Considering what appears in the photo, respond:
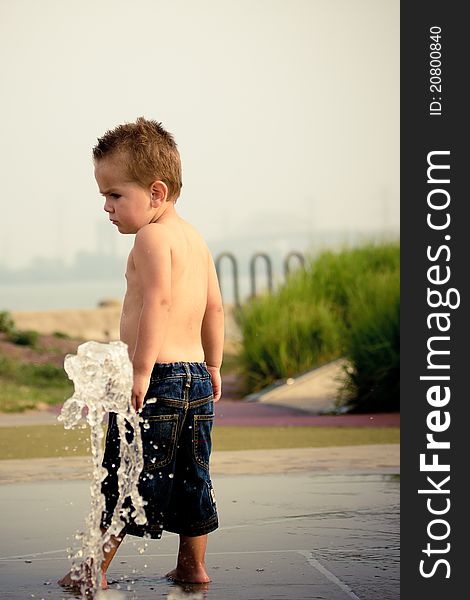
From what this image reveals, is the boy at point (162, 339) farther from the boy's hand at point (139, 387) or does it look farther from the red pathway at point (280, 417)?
the red pathway at point (280, 417)

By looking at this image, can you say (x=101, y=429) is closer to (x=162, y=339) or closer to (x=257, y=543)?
(x=162, y=339)

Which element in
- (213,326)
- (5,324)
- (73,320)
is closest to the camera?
(213,326)

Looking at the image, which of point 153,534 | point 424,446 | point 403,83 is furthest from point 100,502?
point 403,83

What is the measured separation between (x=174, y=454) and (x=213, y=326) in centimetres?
58

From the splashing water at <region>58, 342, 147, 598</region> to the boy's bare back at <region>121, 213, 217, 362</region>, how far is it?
0.17m

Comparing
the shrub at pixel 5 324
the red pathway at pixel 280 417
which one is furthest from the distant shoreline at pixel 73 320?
the red pathway at pixel 280 417

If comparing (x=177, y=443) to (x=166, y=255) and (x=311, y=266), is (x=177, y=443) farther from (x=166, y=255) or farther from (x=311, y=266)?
(x=311, y=266)

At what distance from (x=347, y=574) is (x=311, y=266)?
14.9m

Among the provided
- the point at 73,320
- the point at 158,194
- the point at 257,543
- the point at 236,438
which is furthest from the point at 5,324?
the point at 158,194

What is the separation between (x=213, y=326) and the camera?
5.06 m

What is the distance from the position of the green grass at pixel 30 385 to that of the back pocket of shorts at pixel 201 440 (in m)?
9.96

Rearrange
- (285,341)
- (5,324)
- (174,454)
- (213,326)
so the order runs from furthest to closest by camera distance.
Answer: (5,324) → (285,341) → (213,326) → (174,454)

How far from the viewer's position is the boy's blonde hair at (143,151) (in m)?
4.82

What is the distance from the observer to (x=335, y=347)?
1758 centimetres
